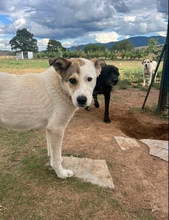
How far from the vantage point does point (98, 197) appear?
9.53 feet

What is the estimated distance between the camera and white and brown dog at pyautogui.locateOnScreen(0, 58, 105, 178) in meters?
2.83

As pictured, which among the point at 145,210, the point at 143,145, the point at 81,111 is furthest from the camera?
the point at 81,111

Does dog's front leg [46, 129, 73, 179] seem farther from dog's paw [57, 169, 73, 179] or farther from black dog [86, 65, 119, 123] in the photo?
black dog [86, 65, 119, 123]

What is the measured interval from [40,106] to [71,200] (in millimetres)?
1394

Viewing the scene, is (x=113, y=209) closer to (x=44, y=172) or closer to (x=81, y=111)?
(x=44, y=172)

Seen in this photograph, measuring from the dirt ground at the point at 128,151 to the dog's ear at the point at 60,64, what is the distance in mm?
1459

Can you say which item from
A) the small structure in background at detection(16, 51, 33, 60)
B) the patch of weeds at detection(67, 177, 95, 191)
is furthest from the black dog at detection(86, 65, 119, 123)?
the small structure in background at detection(16, 51, 33, 60)

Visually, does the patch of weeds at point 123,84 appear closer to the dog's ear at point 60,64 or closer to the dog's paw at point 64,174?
the dog's paw at point 64,174

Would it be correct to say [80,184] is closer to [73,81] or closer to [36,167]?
[36,167]

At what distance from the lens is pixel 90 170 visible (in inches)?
137

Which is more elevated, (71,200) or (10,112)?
(10,112)

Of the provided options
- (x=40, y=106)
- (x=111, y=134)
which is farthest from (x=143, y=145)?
(x=40, y=106)

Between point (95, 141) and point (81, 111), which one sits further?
point (81, 111)

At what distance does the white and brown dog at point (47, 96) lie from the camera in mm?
2832
